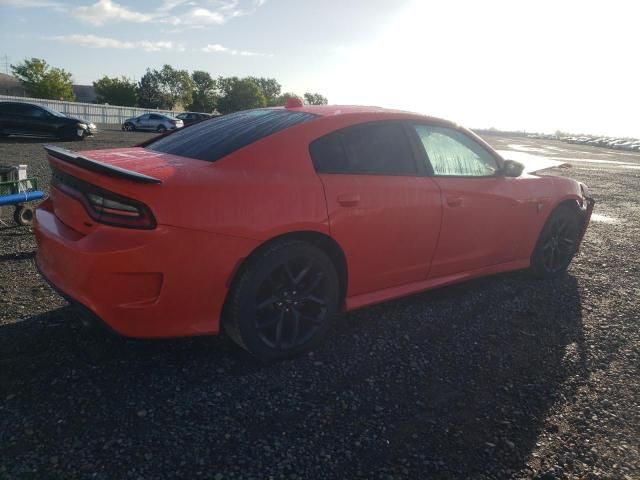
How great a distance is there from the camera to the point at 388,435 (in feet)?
7.52

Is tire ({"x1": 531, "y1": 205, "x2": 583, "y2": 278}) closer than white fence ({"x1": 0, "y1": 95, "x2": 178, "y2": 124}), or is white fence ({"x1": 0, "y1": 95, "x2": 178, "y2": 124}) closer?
tire ({"x1": 531, "y1": 205, "x2": 583, "y2": 278})

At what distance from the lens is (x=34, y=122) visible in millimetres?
18000

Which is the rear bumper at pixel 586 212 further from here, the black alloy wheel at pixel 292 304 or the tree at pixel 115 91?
the tree at pixel 115 91

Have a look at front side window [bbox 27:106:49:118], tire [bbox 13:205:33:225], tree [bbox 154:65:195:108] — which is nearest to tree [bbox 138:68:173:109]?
tree [bbox 154:65:195:108]

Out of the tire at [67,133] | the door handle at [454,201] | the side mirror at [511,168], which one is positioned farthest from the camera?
the tire at [67,133]

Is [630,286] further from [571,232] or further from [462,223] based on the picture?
[462,223]

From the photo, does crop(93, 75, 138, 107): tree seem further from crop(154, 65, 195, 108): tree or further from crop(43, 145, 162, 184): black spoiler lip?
crop(43, 145, 162, 184): black spoiler lip

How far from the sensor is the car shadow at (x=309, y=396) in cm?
212

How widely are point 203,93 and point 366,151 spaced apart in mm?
116430

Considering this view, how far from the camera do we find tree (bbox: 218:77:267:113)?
10069cm

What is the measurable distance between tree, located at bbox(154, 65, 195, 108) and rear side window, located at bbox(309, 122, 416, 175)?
320ft

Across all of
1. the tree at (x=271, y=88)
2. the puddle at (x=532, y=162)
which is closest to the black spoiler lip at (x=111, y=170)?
the puddle at (x=532, y=162)

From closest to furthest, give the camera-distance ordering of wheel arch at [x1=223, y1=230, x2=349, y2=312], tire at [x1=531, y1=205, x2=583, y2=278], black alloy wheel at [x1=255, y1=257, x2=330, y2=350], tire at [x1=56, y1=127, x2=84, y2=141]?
wheel arch at [x1=223, y1=230, x2=349, y2=312] → black alloy wheel at [x1=255, y1=257, x2=330, y2=350] → tire at [x1=531, y1=205, x2=583, y2=278] → tire at [x1=56, y1=127, x2=84, y2=141]

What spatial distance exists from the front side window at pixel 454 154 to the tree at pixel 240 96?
98.6 m
